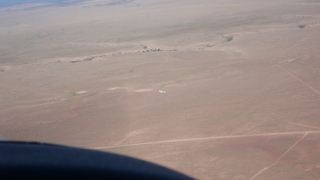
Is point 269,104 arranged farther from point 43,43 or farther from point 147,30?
point 43,43

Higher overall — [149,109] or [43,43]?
[43,43]

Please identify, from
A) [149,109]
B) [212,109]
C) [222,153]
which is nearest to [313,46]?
[212,109]

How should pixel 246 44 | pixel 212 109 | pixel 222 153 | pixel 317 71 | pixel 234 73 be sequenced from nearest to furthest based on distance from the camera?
pixel 222 153, pixel 212 109, pixel 317 71, pixel 234 73, pixel 246 44

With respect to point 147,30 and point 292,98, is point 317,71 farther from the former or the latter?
point 147,30

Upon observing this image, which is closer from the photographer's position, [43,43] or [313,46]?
[313,46]

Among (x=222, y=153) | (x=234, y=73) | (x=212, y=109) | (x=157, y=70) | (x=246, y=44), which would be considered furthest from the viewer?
(x=246, y=44)

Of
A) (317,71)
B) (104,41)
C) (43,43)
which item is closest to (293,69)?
(317,71)
